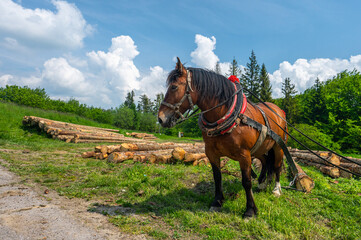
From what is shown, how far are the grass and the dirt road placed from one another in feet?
0.57

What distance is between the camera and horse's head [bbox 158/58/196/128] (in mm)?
2725

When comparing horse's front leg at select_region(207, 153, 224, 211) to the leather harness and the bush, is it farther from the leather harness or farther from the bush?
the bush

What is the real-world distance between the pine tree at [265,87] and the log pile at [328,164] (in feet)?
72.8

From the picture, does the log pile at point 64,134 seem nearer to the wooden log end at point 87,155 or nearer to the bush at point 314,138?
the wooden log end at point 87,155

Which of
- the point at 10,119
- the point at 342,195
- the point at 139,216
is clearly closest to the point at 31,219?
the point at 139,216

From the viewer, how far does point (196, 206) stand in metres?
3.30

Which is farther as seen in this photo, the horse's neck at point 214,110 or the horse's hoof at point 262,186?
the horse's hoof at point 262,186

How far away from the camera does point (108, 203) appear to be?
3309mm

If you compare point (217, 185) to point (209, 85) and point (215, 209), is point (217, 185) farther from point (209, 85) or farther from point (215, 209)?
point (209, 85)

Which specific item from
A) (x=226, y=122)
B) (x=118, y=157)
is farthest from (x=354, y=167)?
(x=118, y=157)

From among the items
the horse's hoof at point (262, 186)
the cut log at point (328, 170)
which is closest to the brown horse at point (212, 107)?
the horse's hoof at point (262, 186)

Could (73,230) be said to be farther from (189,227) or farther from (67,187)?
(67,187)

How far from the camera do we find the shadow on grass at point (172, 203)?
3010mm

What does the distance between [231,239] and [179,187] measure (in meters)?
1.86
